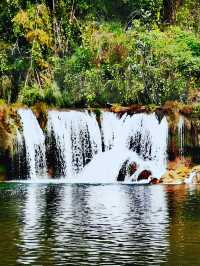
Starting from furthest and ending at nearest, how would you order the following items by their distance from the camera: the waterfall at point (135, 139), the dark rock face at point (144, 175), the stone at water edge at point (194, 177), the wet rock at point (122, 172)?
the waterfall at point (135, 139), the wet rock at point (122, 172), the dark rock face at point (144, 175), the stone at water edge at point (194, 177)

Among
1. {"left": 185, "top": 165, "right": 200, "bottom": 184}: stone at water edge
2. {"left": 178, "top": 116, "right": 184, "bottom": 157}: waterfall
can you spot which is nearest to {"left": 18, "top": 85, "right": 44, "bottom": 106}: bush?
{"left": 178, "top": 116, "right": 184, "bottom": 157}: waterfall

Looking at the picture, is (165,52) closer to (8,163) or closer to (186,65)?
(186,65)

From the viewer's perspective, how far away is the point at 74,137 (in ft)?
117

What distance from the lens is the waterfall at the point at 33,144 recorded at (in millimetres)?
34281

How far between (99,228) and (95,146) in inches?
741

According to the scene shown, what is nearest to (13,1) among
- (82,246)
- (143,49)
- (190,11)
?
(143,49)

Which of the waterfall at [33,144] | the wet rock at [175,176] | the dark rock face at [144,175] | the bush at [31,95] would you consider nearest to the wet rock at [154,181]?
the wet rock at [175,176]

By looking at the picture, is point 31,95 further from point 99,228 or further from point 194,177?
point 99,228

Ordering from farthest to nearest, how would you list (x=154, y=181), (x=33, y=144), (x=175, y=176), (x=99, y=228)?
(x=33, y=144), (x=175, y=176), (x=154, y=181), (x=99, y=228)

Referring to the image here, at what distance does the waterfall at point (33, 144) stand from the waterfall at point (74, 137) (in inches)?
22.9

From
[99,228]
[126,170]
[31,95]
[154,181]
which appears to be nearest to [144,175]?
[126,170]

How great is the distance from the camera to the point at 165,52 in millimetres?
37062

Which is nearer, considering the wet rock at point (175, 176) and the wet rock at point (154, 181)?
the wet rock at point (154, 181)

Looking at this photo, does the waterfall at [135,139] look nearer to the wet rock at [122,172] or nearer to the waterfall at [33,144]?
the wet rock at [122,172]
